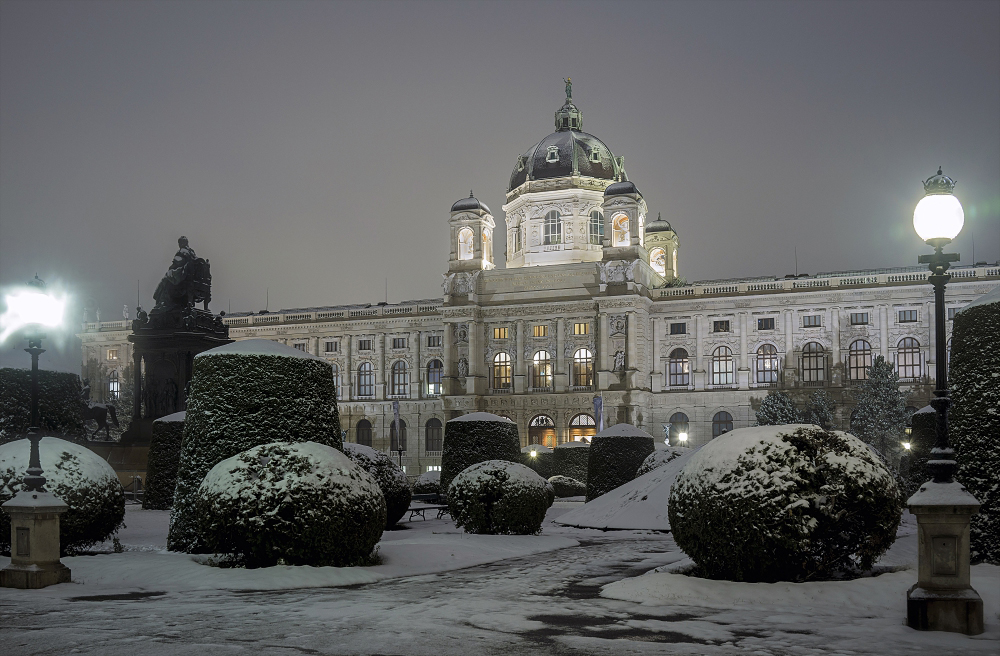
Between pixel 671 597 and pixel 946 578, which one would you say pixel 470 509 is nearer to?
pixel 671 597

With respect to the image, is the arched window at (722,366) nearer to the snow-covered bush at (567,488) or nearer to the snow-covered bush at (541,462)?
the snow-covered bush at (541,462)

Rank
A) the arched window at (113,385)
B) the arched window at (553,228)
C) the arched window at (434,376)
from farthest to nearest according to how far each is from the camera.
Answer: the arched window at (113,385)
the arched window at (553,228)
the arched window at (434,376)

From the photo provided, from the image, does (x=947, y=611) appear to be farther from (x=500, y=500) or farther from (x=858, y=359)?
(x=858, y=359)

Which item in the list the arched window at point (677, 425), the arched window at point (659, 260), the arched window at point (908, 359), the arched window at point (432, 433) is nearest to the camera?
the arched window at point (908, 359)

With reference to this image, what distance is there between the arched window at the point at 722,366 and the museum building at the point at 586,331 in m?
0.12

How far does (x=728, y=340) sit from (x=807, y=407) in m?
10.7

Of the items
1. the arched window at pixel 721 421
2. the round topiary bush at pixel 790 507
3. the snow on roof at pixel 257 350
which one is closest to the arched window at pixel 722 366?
the arched window at pixel 721 421

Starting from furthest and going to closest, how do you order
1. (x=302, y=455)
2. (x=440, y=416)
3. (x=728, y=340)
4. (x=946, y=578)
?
(x=440, y=416)
(x=728, y=340)
(x=302, y=455)
(x=946, y=578)

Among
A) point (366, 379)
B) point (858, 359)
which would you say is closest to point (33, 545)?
point (858, 359)


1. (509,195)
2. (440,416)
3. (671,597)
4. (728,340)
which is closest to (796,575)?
(671,597)

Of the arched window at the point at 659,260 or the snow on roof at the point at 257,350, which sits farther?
the arched window at the point at 659,260

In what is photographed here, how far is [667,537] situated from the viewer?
21016 millimetres

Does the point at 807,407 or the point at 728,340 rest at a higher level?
the point at 728,340

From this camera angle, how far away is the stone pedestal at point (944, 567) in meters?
9.02
